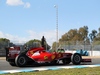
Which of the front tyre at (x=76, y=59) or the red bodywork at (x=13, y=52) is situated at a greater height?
the red bodywork at (x=13, y=52)

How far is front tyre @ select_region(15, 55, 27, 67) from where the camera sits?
1609 centimetres

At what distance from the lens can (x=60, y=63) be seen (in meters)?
18.5

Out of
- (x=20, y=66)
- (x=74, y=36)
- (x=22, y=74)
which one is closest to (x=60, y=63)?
(x=20, y=66)

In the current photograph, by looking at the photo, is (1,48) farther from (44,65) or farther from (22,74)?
(22,74)

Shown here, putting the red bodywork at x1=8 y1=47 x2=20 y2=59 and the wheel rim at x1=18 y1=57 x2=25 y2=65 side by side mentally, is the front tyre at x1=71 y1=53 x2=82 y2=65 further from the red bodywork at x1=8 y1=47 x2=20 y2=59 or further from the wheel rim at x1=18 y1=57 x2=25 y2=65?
the red bodywork at x1=8 y1=47 x2=20 y2=59

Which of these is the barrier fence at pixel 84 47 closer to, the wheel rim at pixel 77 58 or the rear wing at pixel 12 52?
the wheel rim at pixel 77 58

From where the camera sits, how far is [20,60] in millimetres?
16250

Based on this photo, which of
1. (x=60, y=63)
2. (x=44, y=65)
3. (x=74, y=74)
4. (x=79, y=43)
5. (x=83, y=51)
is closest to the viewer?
(x=74, y=74)

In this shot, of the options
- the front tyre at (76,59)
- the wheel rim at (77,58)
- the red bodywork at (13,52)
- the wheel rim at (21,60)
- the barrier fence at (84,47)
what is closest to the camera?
the wheel rim at (21,60)

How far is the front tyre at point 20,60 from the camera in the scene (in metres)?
16.1

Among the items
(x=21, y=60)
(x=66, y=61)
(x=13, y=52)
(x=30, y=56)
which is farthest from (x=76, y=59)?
(x=13, y=52)

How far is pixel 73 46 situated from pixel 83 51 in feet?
16.3

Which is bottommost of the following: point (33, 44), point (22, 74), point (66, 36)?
point (22, 74)

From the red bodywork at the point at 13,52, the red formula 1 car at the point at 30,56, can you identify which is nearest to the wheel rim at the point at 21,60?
the red formula 1 car at the point at 30,56
